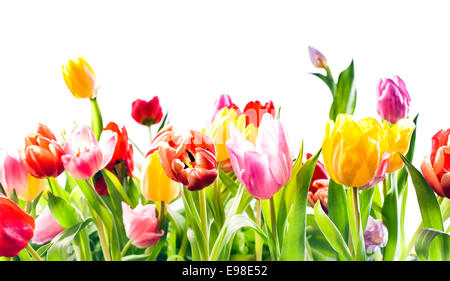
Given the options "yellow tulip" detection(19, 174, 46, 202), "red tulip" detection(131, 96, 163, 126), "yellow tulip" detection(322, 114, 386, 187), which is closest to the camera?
"yellow tulip" detection(322, 114, 386, 187)

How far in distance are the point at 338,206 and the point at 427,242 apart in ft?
0.38

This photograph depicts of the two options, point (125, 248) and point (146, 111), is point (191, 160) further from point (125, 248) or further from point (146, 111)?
point (146, 111)

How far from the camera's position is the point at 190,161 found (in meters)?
0.70

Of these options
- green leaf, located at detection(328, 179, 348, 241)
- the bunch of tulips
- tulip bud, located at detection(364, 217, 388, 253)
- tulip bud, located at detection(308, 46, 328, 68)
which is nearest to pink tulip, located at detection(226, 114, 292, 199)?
the bunch of tulips

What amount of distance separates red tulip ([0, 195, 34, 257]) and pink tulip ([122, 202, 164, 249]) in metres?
0.13

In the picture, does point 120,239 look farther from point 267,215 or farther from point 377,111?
point 377,111

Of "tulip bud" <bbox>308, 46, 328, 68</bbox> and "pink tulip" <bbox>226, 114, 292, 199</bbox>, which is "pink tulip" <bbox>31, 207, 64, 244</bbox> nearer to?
"pink tulip" <bbox>226, 114, 292, 199</bbox>

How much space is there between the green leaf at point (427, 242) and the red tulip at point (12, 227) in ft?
1.58

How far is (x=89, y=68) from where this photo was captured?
3.02ft

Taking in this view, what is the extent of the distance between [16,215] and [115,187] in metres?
0.19

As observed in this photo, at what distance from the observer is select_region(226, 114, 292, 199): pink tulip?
2.17 feet

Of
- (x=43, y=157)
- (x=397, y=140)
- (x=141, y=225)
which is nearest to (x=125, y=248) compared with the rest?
(x=141, y=225)
